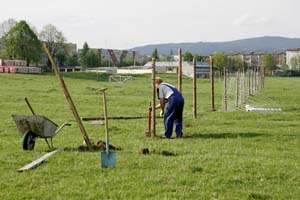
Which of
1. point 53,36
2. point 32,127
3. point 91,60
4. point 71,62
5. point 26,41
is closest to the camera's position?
point 32,127

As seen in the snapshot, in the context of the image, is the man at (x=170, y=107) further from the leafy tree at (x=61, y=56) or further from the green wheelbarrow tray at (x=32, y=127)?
the leafy tree at (x=61, y=56)

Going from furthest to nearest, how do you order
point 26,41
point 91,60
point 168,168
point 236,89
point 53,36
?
point 91,60 → point 53,36 → point 26,41 → point 236,89 → point 168,168

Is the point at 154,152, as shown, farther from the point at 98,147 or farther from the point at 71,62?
the point at 71,62

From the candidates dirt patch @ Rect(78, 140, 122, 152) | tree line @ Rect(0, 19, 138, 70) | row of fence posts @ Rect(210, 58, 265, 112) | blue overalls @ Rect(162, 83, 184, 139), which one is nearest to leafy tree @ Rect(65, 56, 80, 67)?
tree line @ Rect(0, 19, 138, 70)

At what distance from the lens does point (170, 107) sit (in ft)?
48.0

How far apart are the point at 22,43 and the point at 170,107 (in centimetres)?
8031

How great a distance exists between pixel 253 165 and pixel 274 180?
119 centimetres

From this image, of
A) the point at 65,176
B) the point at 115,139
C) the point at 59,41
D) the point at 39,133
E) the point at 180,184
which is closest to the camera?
the point at 180,184

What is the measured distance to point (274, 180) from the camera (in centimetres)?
874

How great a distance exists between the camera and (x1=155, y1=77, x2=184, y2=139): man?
14484mm

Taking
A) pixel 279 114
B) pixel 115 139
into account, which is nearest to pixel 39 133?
pixel 115 139

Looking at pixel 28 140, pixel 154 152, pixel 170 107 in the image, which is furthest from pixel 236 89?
pixel 28 140

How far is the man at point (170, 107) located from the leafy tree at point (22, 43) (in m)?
79.3

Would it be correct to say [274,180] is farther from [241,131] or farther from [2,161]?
[241,131]
